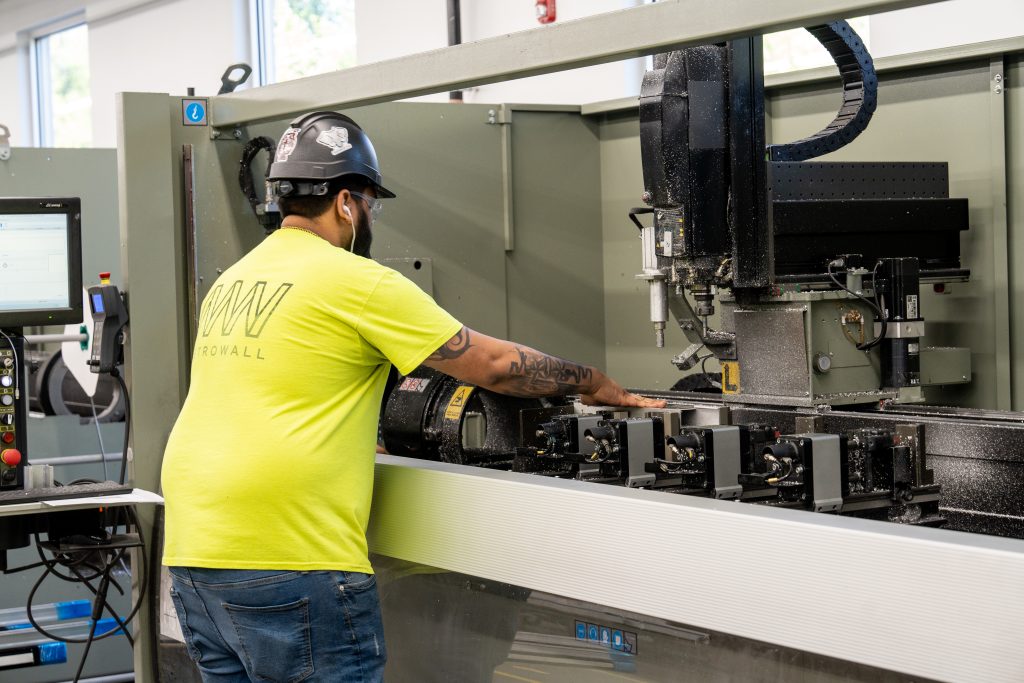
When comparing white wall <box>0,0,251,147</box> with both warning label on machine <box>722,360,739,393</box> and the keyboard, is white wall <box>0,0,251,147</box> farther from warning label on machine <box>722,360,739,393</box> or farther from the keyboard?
warning label on machine <box>722,360,739,393</box>

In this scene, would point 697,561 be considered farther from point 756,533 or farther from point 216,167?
point 216,167

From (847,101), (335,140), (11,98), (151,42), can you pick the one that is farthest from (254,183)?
(11,98)

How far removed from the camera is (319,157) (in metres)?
2.06

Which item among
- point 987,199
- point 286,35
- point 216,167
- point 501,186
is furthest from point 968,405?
point 286,35

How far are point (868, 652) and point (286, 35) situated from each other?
6.14 metres

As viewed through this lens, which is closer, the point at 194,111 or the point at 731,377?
the point at 731,377

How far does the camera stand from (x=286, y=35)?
22.9 feet

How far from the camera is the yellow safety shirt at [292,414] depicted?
1.84 m

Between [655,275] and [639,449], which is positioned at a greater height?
[655,275]

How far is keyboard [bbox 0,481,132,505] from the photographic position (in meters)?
2.50

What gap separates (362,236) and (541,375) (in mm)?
383

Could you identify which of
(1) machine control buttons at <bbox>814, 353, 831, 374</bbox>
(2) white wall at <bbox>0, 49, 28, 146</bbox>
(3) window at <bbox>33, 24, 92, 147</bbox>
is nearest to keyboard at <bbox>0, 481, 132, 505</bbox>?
(1) machine control buttons at <bbox>814, 353, 831, 374</bbox>

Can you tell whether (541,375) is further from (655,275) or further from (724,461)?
(655,275)

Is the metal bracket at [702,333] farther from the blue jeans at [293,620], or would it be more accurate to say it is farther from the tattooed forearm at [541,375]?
the blue jeans at [293,620]
